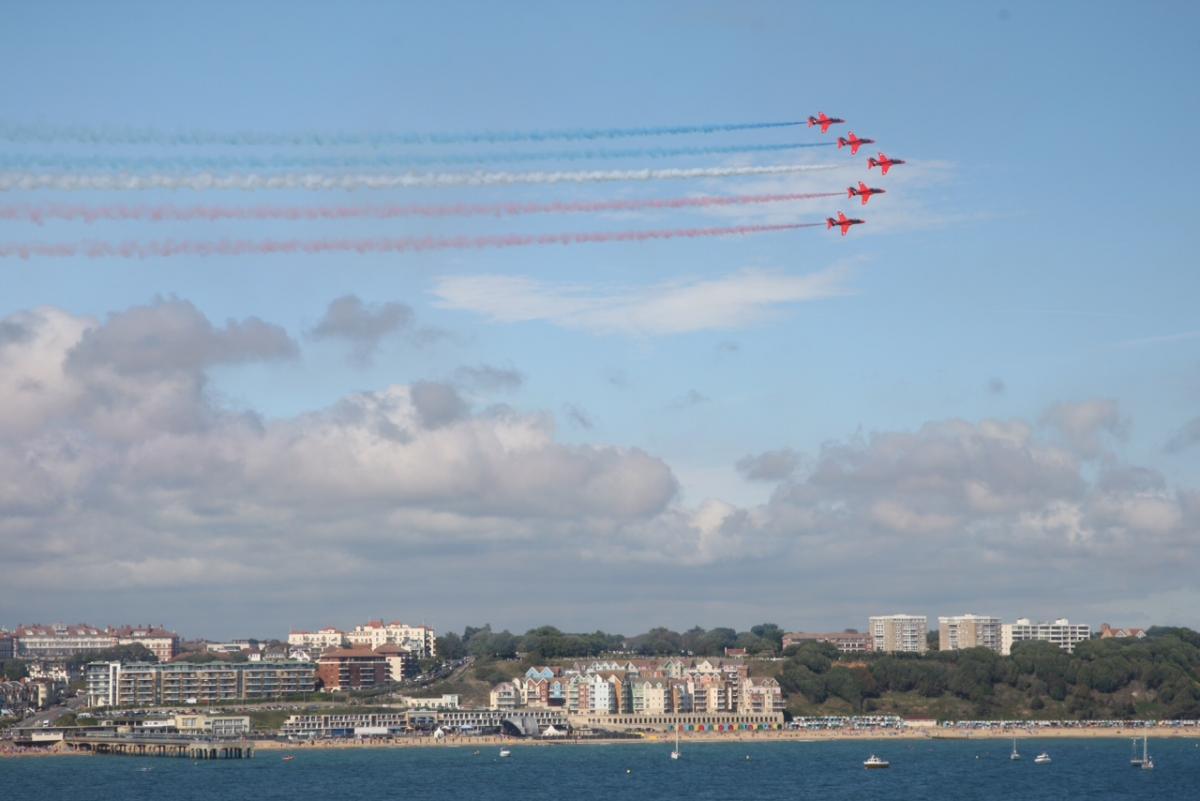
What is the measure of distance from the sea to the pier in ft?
13.1

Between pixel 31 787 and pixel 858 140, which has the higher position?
pixel 858 140

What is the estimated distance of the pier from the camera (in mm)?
186375

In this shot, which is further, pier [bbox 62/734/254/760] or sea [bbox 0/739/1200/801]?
pier [bbox 62/734/254/760]

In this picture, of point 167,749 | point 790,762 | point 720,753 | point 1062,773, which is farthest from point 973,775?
point 167,749

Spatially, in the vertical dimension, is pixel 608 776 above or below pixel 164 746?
below

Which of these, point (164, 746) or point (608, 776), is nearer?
point (608, 776)

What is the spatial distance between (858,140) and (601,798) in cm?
5548

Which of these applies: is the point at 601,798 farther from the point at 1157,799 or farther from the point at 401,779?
the point at 1157,799

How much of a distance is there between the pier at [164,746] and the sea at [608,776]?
13.1 ft

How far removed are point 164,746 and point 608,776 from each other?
2606 inches

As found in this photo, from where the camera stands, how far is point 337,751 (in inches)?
7859

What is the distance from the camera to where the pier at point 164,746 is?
186375mm

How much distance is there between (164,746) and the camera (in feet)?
633

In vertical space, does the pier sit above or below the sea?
above
